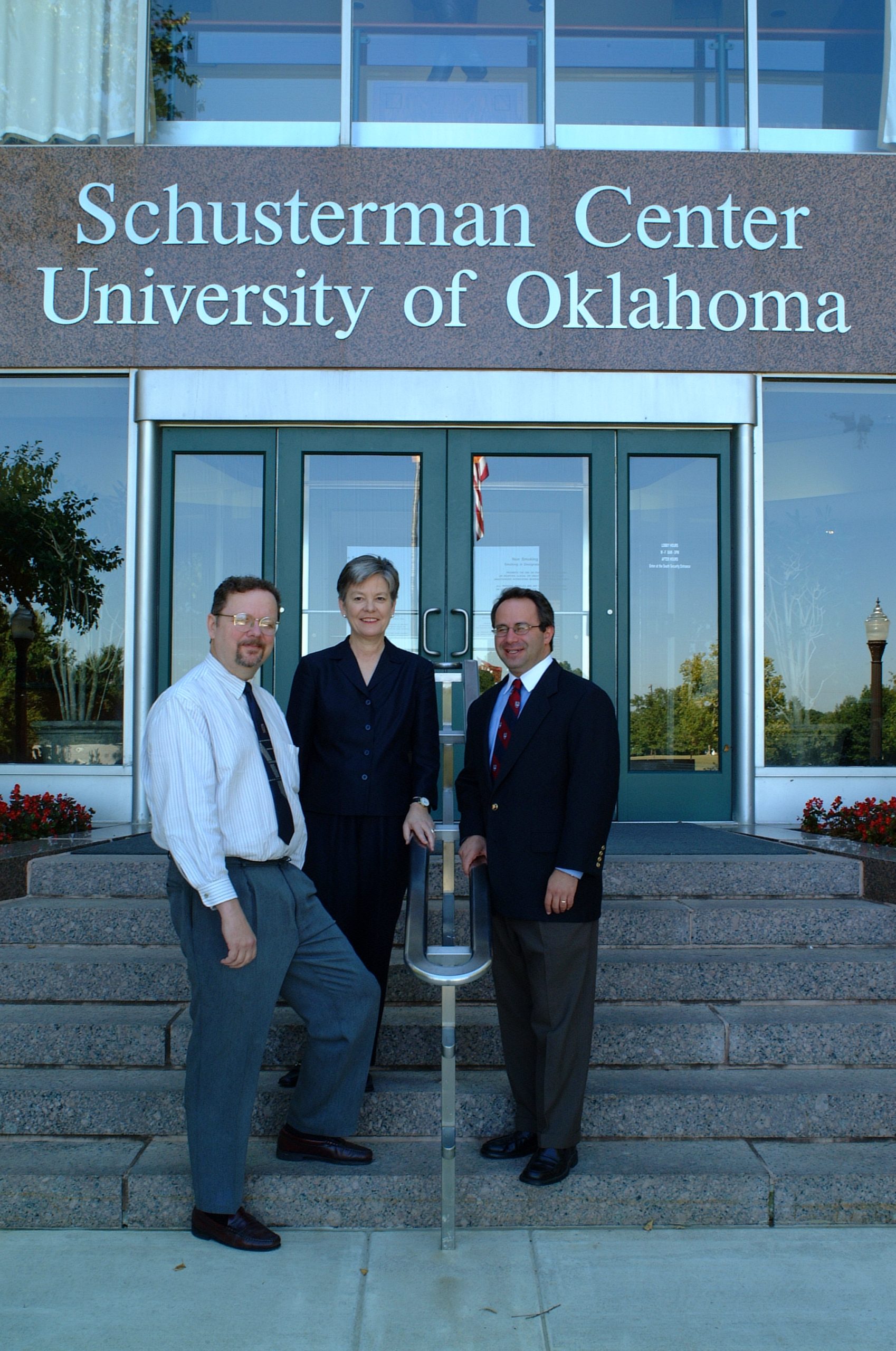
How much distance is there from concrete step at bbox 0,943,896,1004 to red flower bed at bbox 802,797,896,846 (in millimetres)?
1115

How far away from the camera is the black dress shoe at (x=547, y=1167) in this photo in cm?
317

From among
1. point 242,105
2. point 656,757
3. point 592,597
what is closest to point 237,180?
point 242,105

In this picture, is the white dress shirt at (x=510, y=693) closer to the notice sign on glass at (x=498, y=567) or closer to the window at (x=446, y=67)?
the notice sign on glass at (x=498, y=567)

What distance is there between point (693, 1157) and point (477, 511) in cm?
413

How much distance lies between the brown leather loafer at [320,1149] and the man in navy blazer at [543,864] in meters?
0.39

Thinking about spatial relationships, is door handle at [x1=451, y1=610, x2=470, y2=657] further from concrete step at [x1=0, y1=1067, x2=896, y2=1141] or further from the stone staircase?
concrete step at [x1=0, y1=1067, x2=896, y2=1141]

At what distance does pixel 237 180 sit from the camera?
6.46 meters

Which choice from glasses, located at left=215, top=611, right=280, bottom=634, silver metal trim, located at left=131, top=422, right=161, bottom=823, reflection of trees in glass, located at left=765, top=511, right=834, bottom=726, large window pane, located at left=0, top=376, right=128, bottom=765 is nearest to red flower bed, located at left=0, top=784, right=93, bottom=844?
silver metal trim, located at left=131, top=422, right=161, bottom=823

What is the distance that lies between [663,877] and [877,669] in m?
2.78

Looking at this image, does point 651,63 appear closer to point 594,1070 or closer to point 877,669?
point 877,669

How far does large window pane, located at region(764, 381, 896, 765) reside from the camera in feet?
21.9

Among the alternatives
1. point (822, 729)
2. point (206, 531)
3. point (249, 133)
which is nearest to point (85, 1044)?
point (206, 531)

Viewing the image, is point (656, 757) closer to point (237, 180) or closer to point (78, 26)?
point (237, 180)

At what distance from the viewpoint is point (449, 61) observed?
682cm
